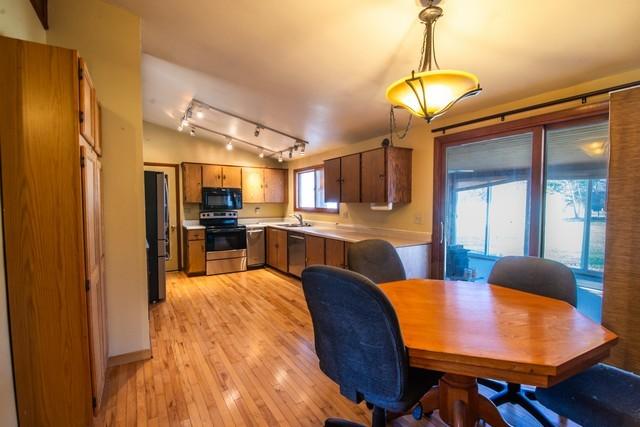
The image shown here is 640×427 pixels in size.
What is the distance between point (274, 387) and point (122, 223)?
169 centimetres

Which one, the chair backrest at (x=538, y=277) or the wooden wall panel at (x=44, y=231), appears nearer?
the wooden wall panel at (x=44, y=231)

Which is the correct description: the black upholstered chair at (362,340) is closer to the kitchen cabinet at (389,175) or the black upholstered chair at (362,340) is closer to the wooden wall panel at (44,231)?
the wooden wall panel at (44,231)

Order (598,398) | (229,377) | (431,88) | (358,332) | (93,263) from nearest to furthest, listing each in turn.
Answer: (358,332) → (598,398) → (431,88) → (93,263) → (229,377)

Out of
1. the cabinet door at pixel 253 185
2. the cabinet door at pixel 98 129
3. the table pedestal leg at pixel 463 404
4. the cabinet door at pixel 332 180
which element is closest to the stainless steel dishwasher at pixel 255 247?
the cabinet door at pixel 253 185

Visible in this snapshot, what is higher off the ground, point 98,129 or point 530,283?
point 98,129

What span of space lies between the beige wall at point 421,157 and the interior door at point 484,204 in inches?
7.9

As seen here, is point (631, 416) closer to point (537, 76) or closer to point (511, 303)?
point (511, 303)

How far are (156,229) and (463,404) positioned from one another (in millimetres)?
3512

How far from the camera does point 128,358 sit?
2.44 meters

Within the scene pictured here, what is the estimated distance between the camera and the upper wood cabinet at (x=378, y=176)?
11.6ft

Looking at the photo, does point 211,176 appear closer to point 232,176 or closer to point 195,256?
point 232,176

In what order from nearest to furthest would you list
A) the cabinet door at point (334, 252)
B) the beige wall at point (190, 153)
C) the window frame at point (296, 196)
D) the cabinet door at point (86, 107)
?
the cabinet door at point (86, 107)
the cabinet door at point (334, 252)
the window frame at point (296, 196)
the beige wall at point (190, 153)

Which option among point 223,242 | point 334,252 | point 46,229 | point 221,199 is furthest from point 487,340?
point 221,199

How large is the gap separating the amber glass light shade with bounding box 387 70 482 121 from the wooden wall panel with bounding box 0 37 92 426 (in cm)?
164
